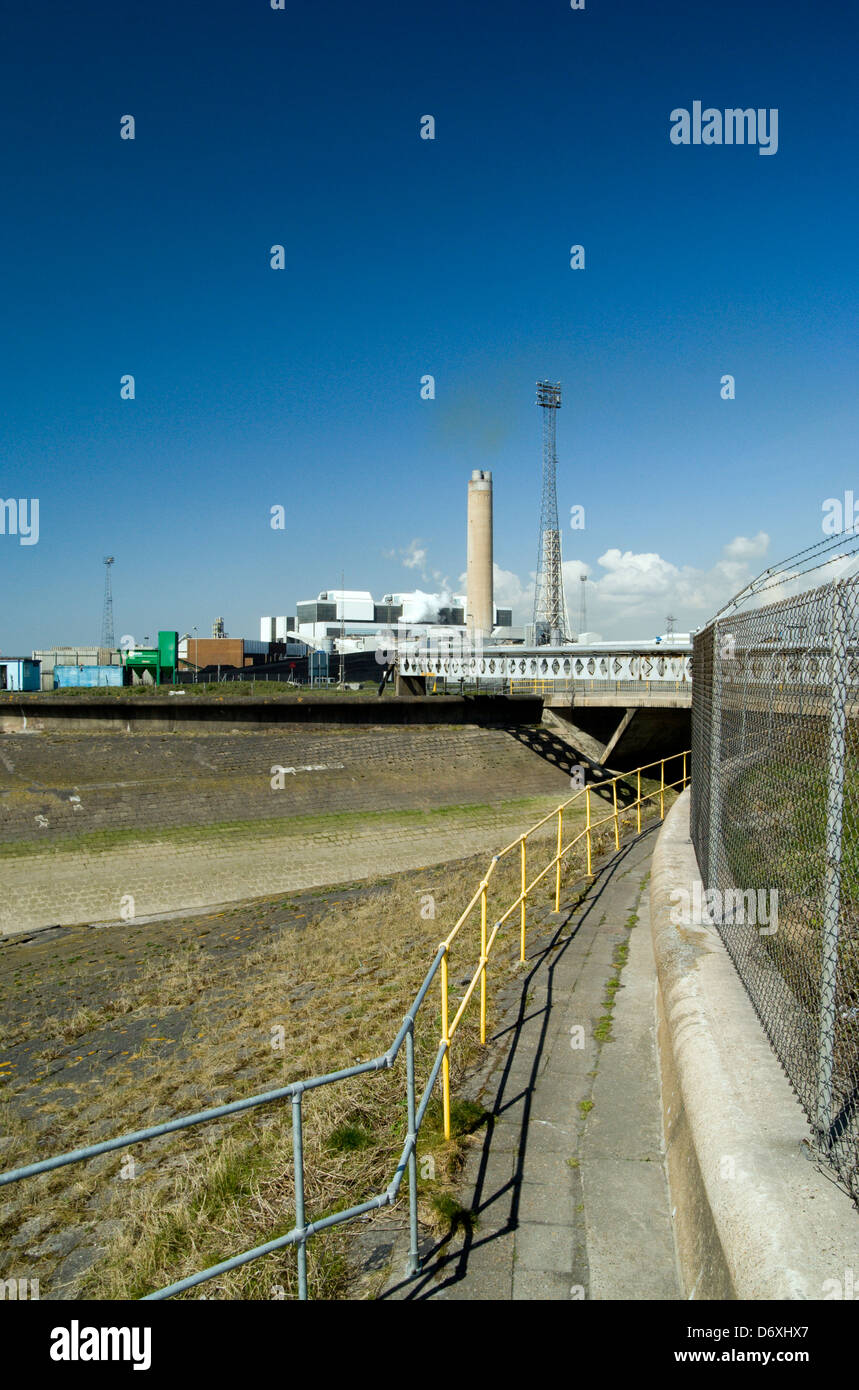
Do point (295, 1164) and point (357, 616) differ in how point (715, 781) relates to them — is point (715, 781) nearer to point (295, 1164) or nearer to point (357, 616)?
point (295, 1164)

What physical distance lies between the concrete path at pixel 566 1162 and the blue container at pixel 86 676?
154ft

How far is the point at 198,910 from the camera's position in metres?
20.4

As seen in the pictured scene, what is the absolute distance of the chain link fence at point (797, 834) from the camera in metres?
3.14

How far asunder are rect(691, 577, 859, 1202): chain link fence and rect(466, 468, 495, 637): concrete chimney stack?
52480 mm

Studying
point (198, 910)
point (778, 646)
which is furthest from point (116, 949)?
point (778, 646)

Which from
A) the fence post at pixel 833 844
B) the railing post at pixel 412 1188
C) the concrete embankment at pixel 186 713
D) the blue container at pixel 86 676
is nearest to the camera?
the fence post at pixel 833 844

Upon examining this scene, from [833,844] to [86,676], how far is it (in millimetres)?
52536

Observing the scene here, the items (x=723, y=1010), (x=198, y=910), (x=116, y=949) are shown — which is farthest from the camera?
(x=198, y=910)

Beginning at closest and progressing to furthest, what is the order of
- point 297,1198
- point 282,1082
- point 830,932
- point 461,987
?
1. point 830,932
2. point 297,1198
3. point 282,1082
4. point 461,987

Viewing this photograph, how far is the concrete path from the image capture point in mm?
3812

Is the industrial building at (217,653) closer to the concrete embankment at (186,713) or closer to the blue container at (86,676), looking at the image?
the blue container at (86,676)

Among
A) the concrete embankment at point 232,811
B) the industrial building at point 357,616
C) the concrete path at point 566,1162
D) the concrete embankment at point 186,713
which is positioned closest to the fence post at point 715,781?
the concrete path at point 566,1162
